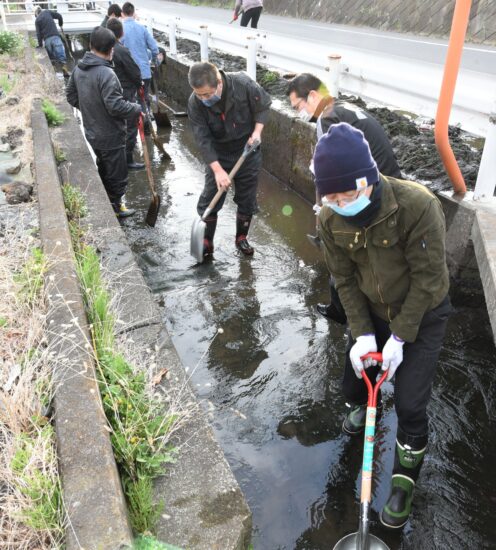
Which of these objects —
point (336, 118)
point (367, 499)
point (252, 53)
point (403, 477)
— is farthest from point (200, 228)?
point (252, 53)

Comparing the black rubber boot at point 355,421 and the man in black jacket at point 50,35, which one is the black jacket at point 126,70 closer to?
the black rubber boot at point 355,421

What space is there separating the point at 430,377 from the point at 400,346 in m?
0.25

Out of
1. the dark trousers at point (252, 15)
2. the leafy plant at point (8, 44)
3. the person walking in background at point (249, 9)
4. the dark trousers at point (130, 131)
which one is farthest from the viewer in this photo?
the dark trousers at point (252, 15)

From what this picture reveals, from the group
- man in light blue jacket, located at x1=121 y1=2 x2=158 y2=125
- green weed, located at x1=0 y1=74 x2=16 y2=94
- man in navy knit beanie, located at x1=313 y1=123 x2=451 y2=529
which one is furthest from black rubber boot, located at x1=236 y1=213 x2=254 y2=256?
green weed, located at x1=0 y1=74 x2=16 y2=94

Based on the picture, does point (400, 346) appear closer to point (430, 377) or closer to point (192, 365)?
point (430, 377)

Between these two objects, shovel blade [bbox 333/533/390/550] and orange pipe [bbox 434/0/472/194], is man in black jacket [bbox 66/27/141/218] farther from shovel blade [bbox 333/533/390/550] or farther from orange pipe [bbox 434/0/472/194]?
shovel blade [bbox 333/533/390/550]

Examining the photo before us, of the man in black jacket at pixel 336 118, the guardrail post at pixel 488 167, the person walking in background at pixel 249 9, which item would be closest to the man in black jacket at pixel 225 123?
the man in black jacket at pixel 336 118

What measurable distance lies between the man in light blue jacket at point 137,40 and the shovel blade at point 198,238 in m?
4.71

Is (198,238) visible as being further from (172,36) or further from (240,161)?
(172,36)

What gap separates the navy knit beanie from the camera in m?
1.95

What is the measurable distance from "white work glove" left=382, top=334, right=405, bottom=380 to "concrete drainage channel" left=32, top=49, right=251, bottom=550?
0.89m

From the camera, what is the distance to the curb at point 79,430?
169 cm

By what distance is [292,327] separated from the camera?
4113 millimetres

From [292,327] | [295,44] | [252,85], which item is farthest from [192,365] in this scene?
[295,44]
